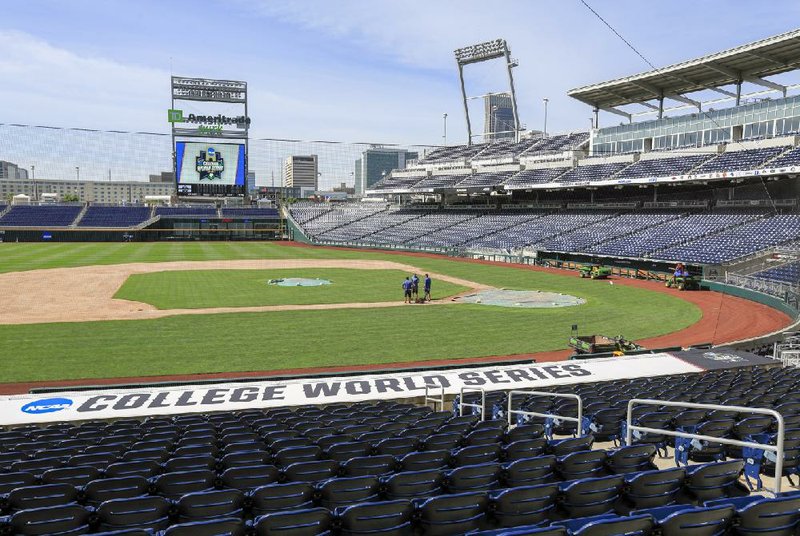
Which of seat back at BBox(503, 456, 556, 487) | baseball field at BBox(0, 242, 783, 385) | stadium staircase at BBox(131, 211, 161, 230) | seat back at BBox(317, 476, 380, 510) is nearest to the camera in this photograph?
seat back at BBox(317, 476, 380, 510)

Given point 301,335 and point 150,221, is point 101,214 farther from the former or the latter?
point 301,335

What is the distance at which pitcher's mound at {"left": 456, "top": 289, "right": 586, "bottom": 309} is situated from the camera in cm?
3284

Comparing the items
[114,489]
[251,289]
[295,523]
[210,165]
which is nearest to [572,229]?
[251,289]

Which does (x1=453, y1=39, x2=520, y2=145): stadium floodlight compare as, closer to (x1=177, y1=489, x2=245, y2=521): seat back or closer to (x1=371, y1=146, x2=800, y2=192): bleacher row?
(x1=371, y1=146, x2=800, y2=192): bleacher row

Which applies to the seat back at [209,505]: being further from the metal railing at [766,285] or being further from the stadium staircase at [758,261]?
the stadium staircase at [758,261]

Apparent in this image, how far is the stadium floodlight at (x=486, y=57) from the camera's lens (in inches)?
3666

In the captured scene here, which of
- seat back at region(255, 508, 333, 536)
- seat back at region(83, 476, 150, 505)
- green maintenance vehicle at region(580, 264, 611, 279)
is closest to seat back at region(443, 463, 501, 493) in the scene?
seat back at region(255, 508, 333, 536)

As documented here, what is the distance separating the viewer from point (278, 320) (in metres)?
28.0

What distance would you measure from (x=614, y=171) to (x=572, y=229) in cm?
891

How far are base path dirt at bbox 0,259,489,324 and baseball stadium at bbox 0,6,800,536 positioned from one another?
12.1 inches

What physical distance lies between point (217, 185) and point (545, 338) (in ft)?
239

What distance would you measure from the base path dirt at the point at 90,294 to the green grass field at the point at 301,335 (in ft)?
5.18

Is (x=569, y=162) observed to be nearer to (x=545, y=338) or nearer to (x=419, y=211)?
(x=419, y=211)

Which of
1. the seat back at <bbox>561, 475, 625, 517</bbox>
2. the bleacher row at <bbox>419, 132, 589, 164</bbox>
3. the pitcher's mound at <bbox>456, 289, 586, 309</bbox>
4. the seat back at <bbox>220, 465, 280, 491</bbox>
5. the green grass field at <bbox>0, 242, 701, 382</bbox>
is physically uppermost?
the bleacher row at <bbox>419, 132, 589, 164</bbox>
